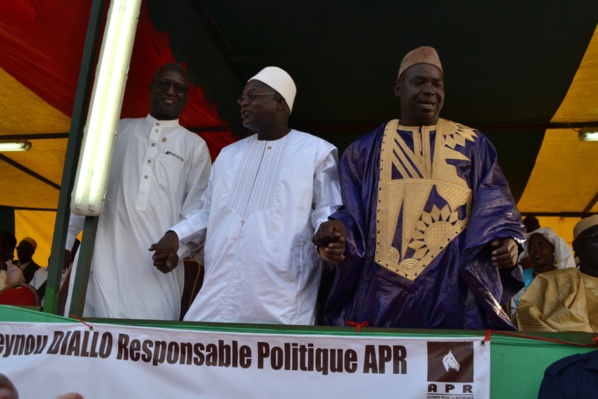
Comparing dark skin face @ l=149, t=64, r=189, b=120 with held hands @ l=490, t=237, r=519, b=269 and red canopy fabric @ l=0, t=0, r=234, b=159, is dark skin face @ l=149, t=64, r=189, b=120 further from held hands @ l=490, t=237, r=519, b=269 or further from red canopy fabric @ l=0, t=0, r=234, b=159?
held hands @ l=490, t=237, r=519, b=269

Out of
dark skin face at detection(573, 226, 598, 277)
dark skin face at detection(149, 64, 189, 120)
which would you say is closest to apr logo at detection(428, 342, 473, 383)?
dark skin face at detection(573, 226, 598, 277)

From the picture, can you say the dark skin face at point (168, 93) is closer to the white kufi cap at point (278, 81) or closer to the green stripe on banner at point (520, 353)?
the white kufi cap at point (278, 81)

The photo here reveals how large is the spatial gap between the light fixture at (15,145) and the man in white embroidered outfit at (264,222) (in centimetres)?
368

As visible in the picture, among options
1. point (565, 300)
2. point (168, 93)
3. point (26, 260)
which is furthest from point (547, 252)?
point (26, 260)

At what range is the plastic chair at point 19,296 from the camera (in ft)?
11.4

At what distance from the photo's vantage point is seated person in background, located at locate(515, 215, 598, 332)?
341 centimetres

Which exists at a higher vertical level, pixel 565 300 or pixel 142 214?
pixel 142 214

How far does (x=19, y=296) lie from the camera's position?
11.4ft

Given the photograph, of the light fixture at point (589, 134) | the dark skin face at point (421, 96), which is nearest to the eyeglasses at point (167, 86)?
the dark skin face at point (421, 96)

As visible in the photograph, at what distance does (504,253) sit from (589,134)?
3913 mm

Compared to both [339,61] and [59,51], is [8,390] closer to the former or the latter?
[59,51]

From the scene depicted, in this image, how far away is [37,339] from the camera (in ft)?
8.98

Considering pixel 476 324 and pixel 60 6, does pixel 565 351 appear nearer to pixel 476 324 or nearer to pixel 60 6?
pixel 476 324

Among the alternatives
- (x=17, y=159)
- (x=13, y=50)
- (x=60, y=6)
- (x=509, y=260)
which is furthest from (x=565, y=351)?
(x=17, y=159)
